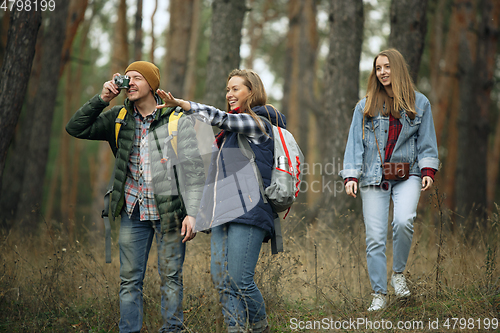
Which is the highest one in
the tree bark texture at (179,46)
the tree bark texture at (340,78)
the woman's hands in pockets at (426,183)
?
the tree bark texture at (179,46)

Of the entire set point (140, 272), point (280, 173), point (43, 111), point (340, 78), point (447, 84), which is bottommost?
point (140, 272)

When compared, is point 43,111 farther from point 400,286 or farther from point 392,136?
point 400,286

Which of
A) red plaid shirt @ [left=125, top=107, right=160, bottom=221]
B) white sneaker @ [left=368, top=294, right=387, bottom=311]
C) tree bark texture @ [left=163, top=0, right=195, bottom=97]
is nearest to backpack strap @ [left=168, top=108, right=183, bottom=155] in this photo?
red plaid shirt @ [left=125, top=107, right=160, bottom=221]

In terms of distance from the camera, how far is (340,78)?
6.63 metres

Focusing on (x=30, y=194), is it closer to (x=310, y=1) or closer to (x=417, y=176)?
(x=417, y=176)

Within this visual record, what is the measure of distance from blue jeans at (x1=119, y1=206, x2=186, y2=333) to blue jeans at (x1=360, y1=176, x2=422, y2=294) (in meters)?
1.50

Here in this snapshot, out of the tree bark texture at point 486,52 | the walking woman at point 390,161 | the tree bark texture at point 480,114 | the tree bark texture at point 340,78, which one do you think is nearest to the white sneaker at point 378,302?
the walking woman at point 390,161

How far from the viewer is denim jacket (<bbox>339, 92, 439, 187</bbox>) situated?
3.44 m

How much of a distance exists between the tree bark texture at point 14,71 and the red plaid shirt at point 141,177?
72.4 inches

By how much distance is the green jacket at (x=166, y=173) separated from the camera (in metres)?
3.15

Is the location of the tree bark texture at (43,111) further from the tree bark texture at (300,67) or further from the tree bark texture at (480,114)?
the tree bark texture at (480,114)

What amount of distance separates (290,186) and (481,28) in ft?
26.8

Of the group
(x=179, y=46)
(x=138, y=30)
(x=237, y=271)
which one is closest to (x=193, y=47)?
(x=179, y=46)

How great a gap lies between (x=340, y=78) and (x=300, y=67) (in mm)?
8133
